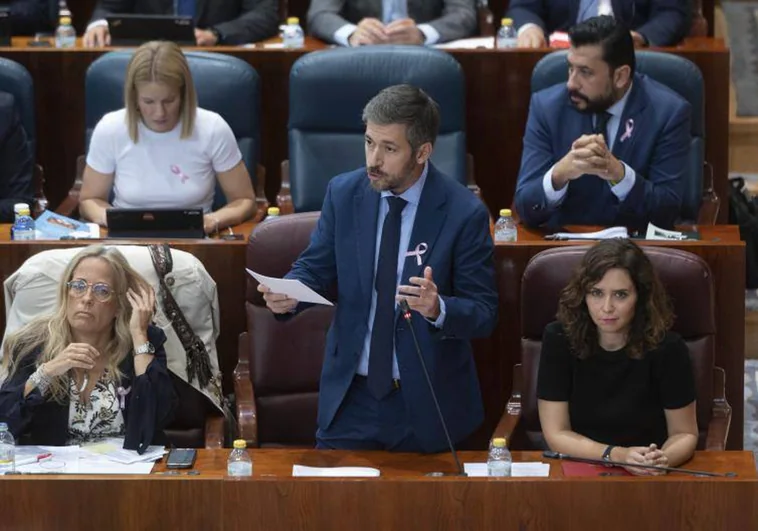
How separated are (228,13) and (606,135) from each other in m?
1.68

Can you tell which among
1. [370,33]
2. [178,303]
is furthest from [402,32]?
[178,303]

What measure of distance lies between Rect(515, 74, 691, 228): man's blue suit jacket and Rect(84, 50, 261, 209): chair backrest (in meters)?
0.96

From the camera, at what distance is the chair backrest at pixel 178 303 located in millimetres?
3611

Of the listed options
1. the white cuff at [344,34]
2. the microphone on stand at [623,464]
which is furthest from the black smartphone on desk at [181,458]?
the white cuff at [344,34]

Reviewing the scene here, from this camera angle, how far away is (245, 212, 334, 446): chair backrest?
3648 millimetres

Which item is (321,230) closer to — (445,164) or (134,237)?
(134,237)

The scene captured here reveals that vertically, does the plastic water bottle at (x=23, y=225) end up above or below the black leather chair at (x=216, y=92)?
below

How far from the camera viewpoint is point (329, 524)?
280 cm

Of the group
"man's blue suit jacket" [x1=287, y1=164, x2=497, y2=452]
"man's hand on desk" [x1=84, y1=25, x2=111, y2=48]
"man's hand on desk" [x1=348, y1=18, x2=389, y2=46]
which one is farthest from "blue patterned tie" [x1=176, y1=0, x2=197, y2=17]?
"man's blue suit jacket" [x1=287, y1=164, x2=497, y2=452]

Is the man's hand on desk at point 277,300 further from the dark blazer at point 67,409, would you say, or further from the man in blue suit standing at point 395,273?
the dark blazer at point 67,409

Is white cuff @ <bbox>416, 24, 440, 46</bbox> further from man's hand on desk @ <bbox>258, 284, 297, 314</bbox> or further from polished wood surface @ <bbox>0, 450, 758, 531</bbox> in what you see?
polished wood surface @ <bbox>0, 450, 758, 531</bbox>

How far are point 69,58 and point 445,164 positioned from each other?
1234mm

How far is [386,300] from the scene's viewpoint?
3.11 metres

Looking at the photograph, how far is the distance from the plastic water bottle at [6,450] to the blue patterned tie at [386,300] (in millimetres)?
732
